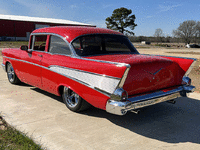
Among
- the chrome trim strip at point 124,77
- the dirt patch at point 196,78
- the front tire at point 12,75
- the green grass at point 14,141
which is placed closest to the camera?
the green grass at point 14,141

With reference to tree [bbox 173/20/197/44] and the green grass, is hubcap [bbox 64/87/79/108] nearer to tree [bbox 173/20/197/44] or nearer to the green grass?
the green grass

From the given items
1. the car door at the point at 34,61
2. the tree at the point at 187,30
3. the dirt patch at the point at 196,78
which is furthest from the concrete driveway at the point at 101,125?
the tree at the point at 187,30

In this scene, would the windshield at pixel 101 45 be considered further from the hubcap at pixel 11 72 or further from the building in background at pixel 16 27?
the building in background at pixel 16 27

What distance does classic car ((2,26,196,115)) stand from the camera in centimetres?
328

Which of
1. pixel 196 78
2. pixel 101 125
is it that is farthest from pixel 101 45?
pixel 196 78

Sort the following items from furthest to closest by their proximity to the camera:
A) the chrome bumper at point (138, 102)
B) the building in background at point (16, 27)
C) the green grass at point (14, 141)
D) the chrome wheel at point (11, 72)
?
1. the building in background at point (16, 27)
2. the chrome wheel at point (11, 72)
3. the chrome bumper at point (138, 102)
4. the green grass at point (14, 141)

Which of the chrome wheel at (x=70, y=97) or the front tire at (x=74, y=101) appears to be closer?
the front tire at (x=74, y=101)

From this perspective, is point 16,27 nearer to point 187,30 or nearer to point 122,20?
point 122,20

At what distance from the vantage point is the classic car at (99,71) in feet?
10.7

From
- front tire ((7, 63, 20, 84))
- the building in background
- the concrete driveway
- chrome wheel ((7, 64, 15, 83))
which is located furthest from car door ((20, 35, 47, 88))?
the building in background

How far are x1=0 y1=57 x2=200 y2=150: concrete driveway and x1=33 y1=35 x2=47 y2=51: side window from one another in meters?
1.18

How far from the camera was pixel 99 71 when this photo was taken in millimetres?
3373

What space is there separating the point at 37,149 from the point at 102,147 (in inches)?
33.7

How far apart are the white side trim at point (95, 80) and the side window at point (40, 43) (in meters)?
1.16
